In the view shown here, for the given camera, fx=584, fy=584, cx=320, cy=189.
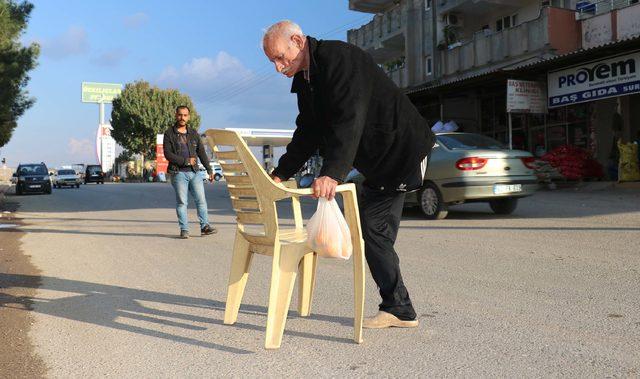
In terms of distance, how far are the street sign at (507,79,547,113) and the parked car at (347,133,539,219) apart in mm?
8523

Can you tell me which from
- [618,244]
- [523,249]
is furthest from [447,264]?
[618,244]

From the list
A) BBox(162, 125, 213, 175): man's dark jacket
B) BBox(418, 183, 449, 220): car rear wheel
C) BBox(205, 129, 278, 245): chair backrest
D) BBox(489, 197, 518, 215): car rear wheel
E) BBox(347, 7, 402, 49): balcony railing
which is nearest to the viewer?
BBox(205, 129, 278, 245): chair backrest

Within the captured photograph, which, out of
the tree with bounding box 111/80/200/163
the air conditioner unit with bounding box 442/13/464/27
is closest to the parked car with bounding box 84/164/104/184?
the tree with bounding box 111/80/200/163

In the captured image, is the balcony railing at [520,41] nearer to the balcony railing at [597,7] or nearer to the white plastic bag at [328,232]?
the balcony railing at [597,7]

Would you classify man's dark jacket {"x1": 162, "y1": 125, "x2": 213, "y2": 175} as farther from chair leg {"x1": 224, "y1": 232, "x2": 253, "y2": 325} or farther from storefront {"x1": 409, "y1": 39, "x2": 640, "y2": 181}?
storefront {"x1": 409, "y1": 39, "x2": 640, "y2": 181}

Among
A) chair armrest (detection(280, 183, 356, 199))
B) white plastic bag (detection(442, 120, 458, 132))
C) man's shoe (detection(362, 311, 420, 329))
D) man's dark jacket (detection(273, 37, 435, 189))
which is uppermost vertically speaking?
white plastic bag (detection(442, 120, 458, 132))

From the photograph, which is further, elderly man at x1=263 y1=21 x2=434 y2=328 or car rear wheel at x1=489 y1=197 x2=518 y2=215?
car rear wheel at x1=489 y1=197 x2=518 y2=215

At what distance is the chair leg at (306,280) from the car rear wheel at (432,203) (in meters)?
6.42

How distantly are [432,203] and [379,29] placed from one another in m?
24.0

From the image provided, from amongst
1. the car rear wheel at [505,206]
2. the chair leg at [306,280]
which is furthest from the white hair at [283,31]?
the car rear wheel at [505,206]

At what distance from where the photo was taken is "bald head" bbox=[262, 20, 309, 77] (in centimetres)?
309

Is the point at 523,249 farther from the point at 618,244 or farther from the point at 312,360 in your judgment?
the point at 312,360

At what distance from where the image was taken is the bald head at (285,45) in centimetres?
309

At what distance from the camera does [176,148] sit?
852cm
